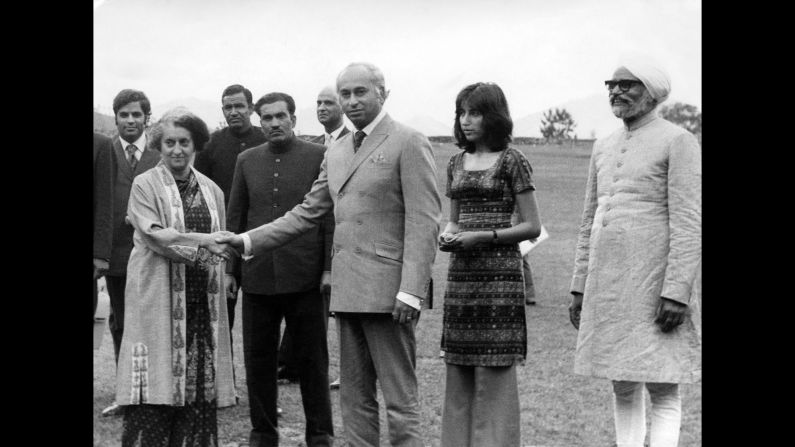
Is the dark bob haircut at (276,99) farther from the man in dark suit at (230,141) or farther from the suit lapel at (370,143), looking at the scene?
the suit lapel at (370,143)

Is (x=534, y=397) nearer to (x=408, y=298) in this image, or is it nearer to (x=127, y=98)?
(x=408, y=298)

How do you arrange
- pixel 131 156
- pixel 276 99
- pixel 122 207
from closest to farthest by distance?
pixel 276 99 < pixel 122 207 < pixel 131 156

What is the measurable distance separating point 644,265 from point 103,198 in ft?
9.88

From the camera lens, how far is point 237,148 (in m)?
7.30

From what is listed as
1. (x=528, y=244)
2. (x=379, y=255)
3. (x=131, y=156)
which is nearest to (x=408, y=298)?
(x=379, y=255)

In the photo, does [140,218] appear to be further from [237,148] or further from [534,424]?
[534,424]

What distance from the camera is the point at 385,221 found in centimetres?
515

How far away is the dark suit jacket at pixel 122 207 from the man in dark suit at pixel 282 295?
0.86m

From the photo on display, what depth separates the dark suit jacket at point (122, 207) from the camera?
265 inches

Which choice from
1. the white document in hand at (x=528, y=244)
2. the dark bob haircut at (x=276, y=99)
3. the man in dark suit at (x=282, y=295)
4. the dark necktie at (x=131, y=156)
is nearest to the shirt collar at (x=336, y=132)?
the dark bob haircut at (x=276, y=99)

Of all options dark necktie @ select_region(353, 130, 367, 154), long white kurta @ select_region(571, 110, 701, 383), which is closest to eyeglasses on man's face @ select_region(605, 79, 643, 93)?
long white kurta @ select_region(571, 110, 701, 383)

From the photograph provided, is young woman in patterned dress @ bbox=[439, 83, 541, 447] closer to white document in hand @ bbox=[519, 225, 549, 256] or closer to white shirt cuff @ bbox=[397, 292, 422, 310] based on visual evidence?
white document in hand @ bbox=[519, 225, 549, 256]

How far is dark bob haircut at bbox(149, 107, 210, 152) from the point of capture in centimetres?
539

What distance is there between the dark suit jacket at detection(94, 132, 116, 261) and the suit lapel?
169cm
